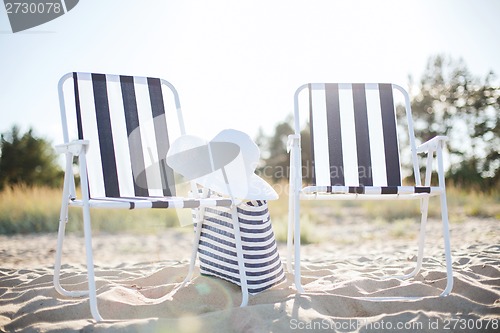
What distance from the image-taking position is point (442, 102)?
14.3m

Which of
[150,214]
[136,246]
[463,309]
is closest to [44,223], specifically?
[150,214]

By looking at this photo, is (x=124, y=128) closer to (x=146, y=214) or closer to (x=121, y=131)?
(x=121, y=131)

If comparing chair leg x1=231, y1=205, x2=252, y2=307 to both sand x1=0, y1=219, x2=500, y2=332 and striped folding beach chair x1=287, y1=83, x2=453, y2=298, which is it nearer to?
sand x1=0, y1=219, x2=500, y2=332

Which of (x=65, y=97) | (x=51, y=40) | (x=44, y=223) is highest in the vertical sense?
(x=51, y=40)

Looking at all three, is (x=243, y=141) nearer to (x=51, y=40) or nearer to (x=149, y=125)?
(x=149, y=125)

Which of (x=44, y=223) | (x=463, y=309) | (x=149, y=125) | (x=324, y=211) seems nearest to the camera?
(x=463, y=309)

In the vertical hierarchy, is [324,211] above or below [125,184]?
below

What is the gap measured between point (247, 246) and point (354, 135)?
1.03 meters

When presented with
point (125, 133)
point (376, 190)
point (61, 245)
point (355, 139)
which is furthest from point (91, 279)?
point (355, 139)

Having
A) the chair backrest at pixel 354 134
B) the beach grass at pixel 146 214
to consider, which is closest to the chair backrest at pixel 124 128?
the chair backrest at pixel 354 134

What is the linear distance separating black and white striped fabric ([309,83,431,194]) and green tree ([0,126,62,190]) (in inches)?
474

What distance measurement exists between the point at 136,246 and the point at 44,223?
196cm

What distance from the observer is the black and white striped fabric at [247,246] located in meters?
Result: 2.25

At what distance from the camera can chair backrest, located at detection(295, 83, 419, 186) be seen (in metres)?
2.68
